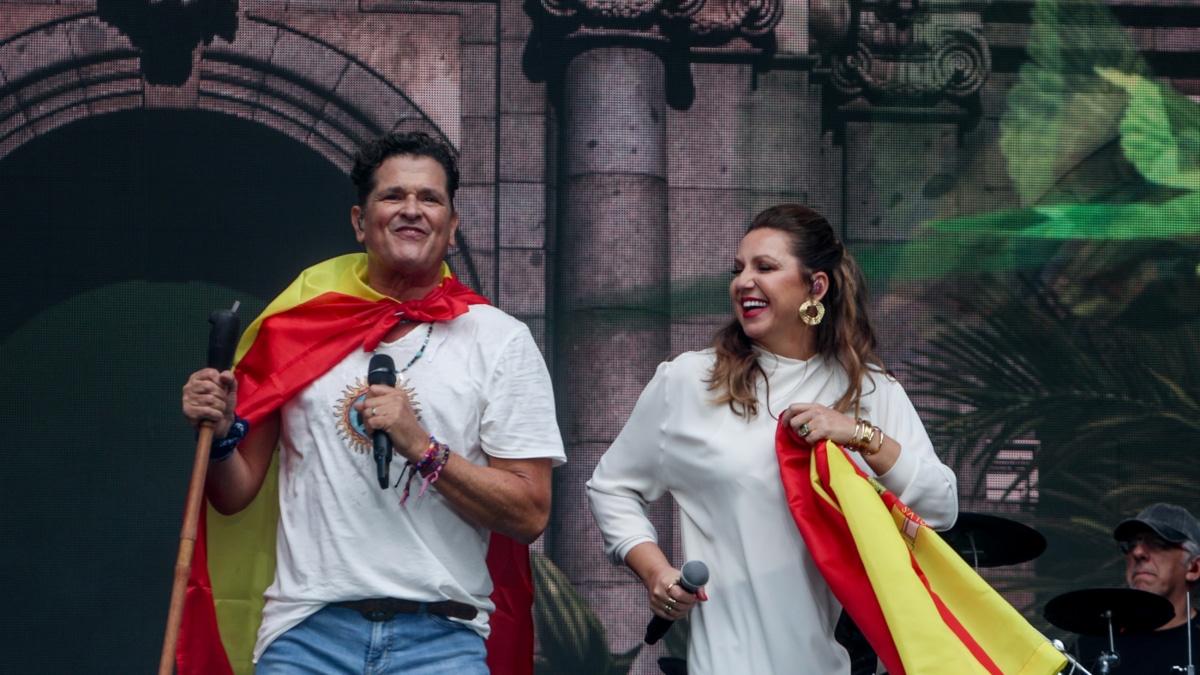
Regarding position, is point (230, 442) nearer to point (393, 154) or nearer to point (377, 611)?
point (377, 611)

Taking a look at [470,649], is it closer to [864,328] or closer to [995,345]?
[864,328]

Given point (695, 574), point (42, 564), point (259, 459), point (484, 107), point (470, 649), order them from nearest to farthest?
point (695, 574) < point (470, 649) < point (259, 459) < point (42, 564) < point (484, 107)

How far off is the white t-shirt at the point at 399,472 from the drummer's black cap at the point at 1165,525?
2349mm

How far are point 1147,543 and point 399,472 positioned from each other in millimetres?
2735

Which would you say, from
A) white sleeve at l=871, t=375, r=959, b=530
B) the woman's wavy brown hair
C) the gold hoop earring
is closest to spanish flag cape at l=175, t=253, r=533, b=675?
the woman's wavy brown hair

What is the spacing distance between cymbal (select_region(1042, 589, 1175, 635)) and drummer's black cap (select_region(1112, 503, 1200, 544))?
28cm

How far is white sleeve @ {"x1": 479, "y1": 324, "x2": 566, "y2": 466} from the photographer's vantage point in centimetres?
279

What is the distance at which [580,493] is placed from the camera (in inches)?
178

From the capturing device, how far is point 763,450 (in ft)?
9.10

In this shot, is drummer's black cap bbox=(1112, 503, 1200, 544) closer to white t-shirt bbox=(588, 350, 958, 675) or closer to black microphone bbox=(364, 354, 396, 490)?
white t-shirt bbox=(588, 350, 958, 675)

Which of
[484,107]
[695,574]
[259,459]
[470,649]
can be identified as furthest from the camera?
[484,107]

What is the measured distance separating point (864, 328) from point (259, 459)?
122 cm

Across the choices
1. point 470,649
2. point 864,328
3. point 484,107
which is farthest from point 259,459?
point 484,107

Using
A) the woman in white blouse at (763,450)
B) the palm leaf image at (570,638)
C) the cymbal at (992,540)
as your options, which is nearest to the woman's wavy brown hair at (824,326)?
the woman in white blouse at (763,450)
